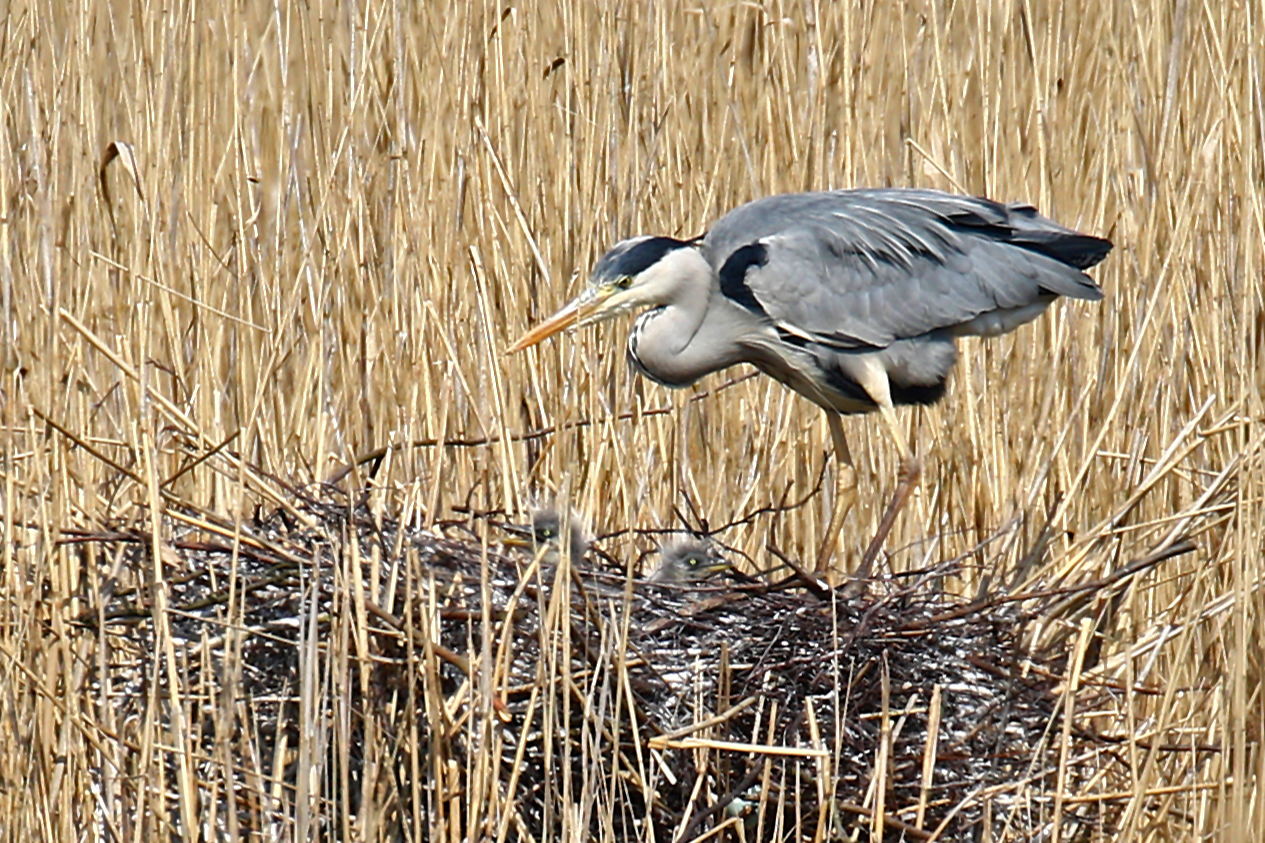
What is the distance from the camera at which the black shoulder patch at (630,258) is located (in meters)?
2.86

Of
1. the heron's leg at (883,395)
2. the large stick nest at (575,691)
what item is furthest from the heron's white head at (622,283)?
the large stick nest at (575,691)

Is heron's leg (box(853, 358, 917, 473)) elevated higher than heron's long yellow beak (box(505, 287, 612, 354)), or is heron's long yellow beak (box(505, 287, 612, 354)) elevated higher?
heron's long yellow beak (box(505, 287, 612, 354))

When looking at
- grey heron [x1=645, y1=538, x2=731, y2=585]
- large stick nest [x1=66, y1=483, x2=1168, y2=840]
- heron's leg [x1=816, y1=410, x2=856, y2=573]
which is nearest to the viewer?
large stick nest [x1=66, y1=483, x2=1168, y2=840]

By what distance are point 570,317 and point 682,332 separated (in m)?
0.25

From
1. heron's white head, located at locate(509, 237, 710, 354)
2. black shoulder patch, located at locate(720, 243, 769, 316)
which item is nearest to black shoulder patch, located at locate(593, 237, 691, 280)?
heron's white head, located at locate(509, 237, 710, 354)

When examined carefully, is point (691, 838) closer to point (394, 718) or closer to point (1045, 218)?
point (394, 718)

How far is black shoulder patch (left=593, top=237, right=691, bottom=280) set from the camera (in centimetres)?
286

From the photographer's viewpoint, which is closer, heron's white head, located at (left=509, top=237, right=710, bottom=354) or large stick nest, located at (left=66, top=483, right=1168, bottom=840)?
large stick nest, located at (left=66, top=483, right=1168, bottom=840)

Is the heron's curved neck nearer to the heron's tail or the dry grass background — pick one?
the dry grass background

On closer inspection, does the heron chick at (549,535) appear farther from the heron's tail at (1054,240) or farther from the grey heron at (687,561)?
Result: the heron's tail at (1054,240)

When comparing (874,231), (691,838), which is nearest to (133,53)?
(874,231)

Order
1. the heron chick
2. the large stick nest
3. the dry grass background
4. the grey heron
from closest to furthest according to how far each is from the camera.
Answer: the large stick nest → the heron chick → the grey heron → the dry grass background

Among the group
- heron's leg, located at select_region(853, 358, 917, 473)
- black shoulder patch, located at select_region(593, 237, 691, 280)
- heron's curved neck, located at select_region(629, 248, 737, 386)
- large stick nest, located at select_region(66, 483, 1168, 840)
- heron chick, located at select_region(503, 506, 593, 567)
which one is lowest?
large stick nest, located at select_region(66, 483, 1168, 840)

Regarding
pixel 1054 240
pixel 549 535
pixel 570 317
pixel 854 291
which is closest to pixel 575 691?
pixel 549 535
